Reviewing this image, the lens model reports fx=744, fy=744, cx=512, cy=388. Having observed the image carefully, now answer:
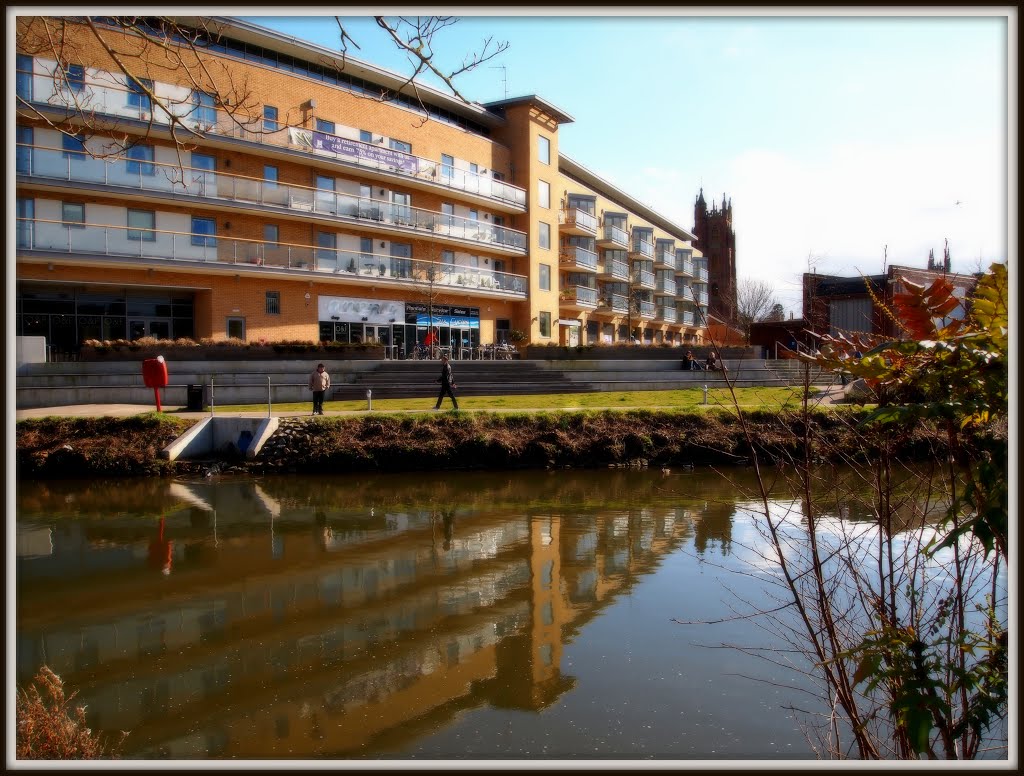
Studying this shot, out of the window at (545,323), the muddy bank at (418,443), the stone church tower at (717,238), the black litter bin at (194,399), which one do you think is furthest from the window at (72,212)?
the stone church tower at (717,238)

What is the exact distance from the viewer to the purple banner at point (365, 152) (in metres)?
32.2

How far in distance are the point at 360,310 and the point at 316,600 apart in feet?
89.1

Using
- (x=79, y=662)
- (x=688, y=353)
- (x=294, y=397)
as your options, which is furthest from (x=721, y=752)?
(x=688, y=353)

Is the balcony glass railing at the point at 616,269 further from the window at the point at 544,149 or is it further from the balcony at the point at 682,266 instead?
the balcony at the point at 682,266

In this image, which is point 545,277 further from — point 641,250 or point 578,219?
point 641,250

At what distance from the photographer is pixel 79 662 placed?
6.90m

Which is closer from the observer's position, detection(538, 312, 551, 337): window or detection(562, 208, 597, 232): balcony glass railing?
detection(538, 312, 551, 337): window

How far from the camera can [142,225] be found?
92.4 ft

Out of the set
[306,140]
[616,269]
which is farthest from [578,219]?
[306,140]

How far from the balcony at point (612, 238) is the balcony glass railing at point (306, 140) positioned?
1202cm

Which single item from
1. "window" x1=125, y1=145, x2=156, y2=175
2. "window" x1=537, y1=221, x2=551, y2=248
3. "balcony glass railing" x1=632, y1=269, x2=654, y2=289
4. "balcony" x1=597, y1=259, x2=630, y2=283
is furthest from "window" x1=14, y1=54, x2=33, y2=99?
"balcony glass railing" x1=632, y1=269, x2=654, y2=289

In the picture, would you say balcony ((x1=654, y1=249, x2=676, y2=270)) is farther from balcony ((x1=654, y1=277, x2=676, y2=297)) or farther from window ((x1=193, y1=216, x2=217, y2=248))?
window ((x1=193, y1=216, x2=217, y2=248))

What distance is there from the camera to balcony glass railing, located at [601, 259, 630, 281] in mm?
53375

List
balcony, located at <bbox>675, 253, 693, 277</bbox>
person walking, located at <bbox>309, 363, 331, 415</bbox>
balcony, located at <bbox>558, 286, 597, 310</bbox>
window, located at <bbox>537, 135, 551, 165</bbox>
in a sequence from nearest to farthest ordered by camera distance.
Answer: person walking, located at <bbox>309, 363, 331, 415</bbox>
window, located at <bbox>537, 135, 551, 165</bbox>
balcony, located at <bbox>558, 286, 597, 310</bbox>
balcony, located at <bbox>675, 253, 693, 277</bbox>
